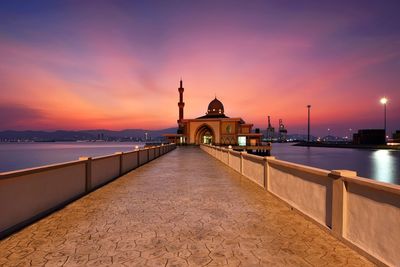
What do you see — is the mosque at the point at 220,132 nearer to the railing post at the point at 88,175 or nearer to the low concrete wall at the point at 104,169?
the low concrete wall at the point at 104,169

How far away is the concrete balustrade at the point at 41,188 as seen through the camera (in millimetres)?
5668

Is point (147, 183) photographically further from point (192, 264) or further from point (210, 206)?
point (192, 264)

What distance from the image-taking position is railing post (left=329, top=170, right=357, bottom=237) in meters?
5.12

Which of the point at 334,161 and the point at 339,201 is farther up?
the point at 339,201

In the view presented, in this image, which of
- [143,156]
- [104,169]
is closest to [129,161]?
[143,156]

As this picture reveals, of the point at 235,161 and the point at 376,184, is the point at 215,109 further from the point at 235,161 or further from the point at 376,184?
the point at 376,184

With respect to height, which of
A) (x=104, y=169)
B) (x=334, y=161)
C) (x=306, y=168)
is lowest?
(x=334, y=161)

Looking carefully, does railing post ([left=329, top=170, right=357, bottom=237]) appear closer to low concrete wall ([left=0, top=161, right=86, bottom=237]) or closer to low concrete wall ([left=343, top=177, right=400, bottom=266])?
low concrete wall ([left=343, top=177, right=400, bottom=266])

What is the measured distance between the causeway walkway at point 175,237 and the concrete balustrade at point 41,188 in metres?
0.32

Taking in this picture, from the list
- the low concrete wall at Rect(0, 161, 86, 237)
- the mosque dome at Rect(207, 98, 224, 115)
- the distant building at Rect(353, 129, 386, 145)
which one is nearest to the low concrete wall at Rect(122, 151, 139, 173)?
the low concrete wall at Rect(0, 161, 86, 237)

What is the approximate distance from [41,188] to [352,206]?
6813mm

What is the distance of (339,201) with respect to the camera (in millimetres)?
5246

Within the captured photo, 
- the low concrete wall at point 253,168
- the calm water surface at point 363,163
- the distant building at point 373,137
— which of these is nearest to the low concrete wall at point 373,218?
the low concrete wall at point 253,168

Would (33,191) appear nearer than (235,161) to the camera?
Yes
